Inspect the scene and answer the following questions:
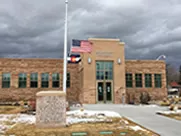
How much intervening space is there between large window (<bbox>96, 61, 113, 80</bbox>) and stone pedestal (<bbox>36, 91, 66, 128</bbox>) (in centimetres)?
1454

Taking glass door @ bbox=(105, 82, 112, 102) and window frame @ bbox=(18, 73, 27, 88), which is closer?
glass door @ bbox=(105, 82, 112, 102)

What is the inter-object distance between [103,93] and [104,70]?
258 centimetres

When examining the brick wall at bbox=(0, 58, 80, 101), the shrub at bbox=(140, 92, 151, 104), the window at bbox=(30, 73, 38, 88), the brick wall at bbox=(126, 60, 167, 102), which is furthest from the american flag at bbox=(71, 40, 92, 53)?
the shrub at bbox=(140, 92, 151, 104)

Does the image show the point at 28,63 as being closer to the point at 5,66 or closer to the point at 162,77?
the point at 5,66

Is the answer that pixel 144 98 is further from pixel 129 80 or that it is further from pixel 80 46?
pixel 80 46

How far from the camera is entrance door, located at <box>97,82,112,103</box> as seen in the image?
23.6 m

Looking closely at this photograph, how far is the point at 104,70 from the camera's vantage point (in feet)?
78.5

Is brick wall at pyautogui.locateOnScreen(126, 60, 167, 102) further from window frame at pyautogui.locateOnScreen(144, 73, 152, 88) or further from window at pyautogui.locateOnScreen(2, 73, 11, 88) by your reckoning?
window at pyautogui.locateOnScreen(2, 73, 11, 88)

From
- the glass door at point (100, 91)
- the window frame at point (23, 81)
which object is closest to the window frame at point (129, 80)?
the glass door at point (100, 91)

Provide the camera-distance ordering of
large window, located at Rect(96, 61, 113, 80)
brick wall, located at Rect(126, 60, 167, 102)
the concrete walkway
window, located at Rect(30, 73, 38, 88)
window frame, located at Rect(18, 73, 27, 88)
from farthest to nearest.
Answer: brick wall, located at Rect(126, 60, 167, 102) < window, located at Rect(30, 73, 38, 88) < window frame, located at Rect(18, 73, 27, 88) < large window, located at Rect(96, 61, 113, 80) < the concrete walkway

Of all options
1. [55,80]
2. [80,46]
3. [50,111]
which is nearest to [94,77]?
[80,46]

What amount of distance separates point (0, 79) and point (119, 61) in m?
14.3

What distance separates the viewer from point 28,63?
1030 inches

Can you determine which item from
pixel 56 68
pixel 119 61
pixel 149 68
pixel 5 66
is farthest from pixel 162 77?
pixel 5 66
